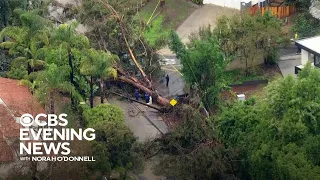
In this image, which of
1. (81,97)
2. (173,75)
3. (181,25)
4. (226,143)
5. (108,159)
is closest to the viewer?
(108,159)

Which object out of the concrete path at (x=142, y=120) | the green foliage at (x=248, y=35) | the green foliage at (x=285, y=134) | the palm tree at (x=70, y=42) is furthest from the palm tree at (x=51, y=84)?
the green foliage at (x=248, y=35)

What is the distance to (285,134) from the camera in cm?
2903

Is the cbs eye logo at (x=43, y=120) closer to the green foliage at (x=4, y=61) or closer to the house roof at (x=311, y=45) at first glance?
the green foliage at (x=4, y=61)

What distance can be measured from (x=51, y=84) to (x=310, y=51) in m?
15.1

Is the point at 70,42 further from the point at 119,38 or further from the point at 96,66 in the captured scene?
the point at 119,38

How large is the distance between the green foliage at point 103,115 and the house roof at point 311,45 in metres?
11.9

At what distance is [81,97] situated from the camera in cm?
3644

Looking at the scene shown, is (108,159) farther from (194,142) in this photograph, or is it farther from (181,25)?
(181,25)

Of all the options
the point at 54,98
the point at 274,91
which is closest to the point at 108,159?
the point at 54,98

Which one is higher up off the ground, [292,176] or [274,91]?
[274,91]

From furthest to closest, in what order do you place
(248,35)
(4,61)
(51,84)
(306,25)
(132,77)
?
(306,25) < (248,35) < (4,61) < (132,77) < (51,84)

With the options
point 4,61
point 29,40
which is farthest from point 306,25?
point 4,61

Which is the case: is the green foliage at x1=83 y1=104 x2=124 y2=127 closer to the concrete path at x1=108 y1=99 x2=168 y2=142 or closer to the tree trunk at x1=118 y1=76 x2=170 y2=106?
the concrete path at x1=108 y1=99 x2=168 y2=142

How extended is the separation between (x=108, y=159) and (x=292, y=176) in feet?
24.4
